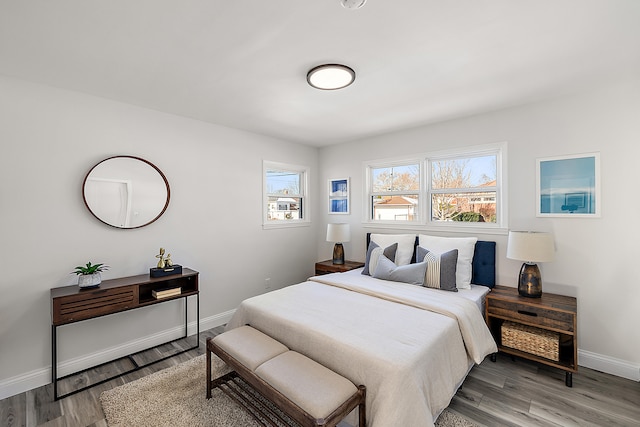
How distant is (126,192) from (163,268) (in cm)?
84

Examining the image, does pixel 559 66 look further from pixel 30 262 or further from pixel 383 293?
pixel 30 262

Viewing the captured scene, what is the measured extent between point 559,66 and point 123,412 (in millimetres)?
4082

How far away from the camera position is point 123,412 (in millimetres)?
2008

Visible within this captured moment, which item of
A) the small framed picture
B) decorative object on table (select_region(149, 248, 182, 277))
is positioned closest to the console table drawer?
decorative object on table (select_region(149, 248, 182, 277))

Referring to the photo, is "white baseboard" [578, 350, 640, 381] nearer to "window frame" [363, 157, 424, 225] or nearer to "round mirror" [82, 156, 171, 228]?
"window frame" [363, 157, 424, 225]

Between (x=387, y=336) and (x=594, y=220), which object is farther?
(x=594, y=220)

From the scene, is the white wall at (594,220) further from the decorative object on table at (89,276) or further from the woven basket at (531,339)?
the decorative object on table at (89,276)

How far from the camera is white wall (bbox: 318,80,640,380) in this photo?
2408 mm

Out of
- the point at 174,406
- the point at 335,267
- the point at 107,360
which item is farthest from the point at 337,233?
the point at 107,360

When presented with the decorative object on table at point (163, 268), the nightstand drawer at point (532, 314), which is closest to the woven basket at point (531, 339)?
the nightstand drawer at point (532, 314)

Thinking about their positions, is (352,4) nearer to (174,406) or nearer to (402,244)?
(402,244)

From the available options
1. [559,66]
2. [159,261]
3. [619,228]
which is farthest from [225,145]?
[619,228]

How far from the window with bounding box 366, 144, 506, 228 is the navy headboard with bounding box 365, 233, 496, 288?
0.87 feet

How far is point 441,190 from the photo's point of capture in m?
3.60
